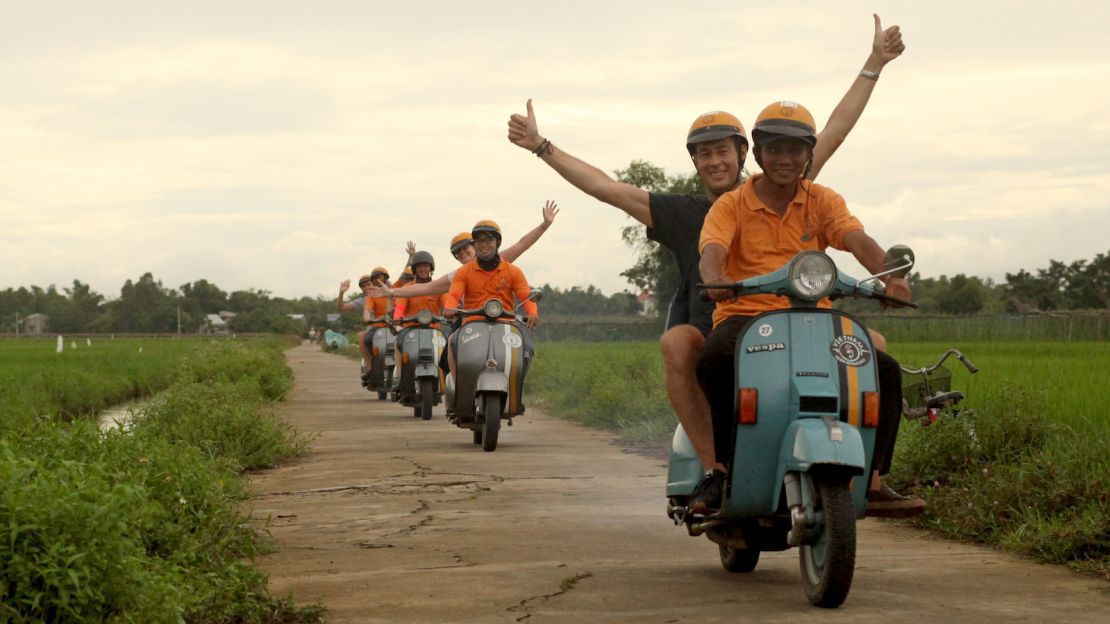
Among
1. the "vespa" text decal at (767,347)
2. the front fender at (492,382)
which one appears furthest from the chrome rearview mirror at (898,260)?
the front fender at (492,382)

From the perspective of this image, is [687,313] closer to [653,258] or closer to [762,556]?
[762,556]

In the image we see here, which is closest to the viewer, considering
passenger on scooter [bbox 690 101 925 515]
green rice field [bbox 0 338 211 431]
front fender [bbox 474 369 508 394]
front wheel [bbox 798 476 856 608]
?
front wheel [bbox 798 476 856 608]

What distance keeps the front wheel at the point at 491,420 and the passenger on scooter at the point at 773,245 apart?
253 inches

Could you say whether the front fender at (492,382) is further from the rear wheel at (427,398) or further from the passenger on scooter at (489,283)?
the rear wheel at (427,398)

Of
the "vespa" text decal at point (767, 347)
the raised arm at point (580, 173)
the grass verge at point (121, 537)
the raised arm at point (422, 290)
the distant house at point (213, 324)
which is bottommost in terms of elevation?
the grass verge at point (121, 537)

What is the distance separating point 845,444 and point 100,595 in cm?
244

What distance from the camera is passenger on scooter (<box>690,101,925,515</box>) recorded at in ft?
18.3

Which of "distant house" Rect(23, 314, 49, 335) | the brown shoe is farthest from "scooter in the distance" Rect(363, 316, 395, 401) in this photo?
"distant house" Rect(23, 314, 49, 335)

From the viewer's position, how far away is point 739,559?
19.9ft

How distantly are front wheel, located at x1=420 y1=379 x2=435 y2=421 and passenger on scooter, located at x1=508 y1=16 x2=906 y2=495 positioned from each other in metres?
9.82

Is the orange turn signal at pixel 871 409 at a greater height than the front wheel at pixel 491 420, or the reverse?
the orange turn signal at pixel 871 409

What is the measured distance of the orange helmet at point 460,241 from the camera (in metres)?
14.2

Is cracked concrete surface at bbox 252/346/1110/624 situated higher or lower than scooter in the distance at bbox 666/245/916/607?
lower

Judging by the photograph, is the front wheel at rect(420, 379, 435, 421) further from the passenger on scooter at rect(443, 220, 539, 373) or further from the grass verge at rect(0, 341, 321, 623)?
the grass verge at rect(0, 341, 321, 623)
